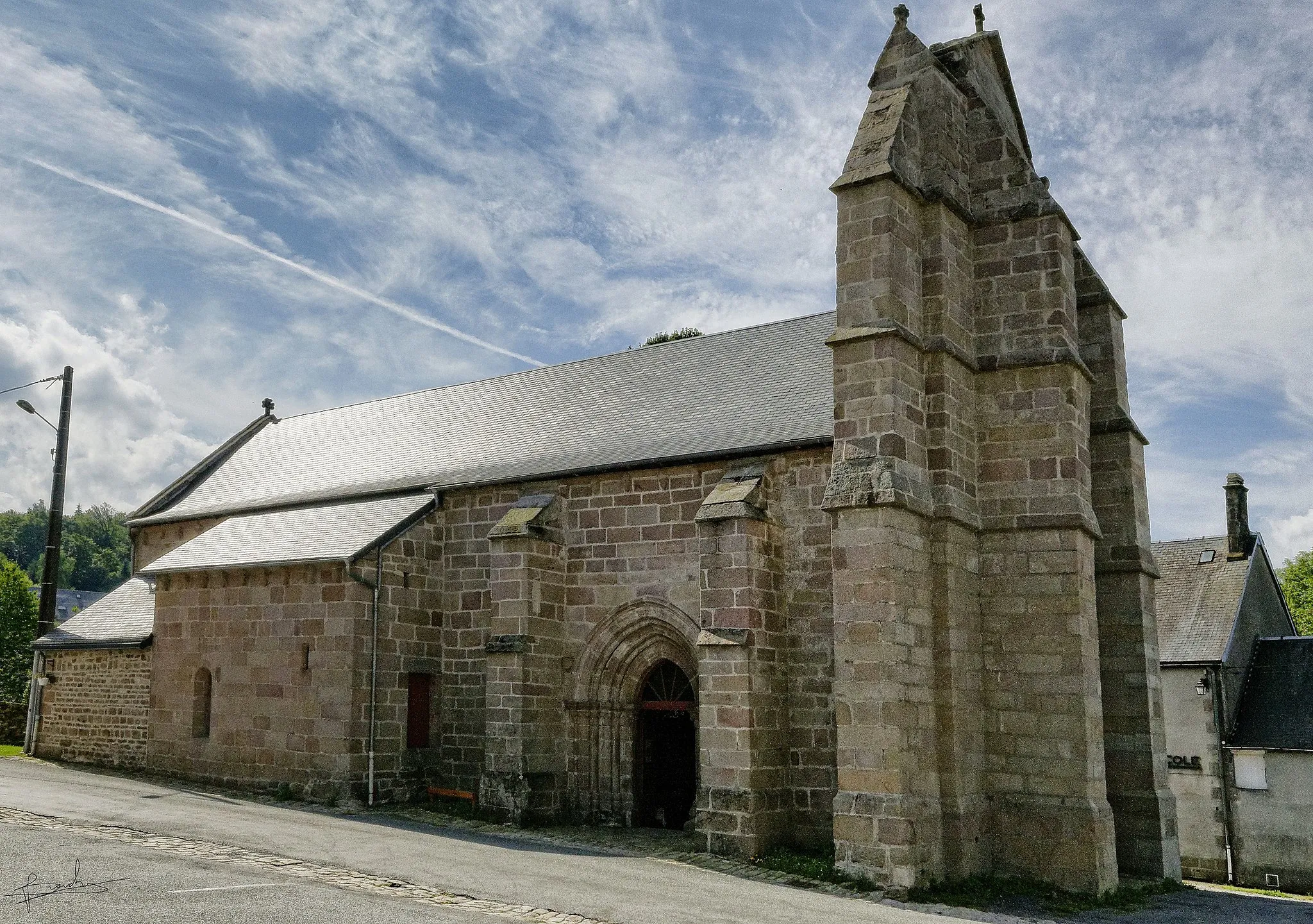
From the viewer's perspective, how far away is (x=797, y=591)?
1471 cm

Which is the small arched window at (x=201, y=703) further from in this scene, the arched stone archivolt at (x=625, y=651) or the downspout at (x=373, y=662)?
the arched stone archivolt at (x=625, y=651)

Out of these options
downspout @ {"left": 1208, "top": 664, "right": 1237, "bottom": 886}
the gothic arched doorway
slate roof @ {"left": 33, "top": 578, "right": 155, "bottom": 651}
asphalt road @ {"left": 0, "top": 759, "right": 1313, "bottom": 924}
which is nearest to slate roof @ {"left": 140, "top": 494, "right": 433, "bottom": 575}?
slate roof @ {"left": 33, "top": 578, "right": 155, "bottom": 651}

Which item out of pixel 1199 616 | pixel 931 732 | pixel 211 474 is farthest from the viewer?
pixel 1199 616

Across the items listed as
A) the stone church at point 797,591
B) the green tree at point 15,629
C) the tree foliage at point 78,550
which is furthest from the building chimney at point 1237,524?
the tree foliage at point 78,550

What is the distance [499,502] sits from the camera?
1805 cm

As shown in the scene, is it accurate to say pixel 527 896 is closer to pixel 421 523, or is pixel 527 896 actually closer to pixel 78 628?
pixel 421 523

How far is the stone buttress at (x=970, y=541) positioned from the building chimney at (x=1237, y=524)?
1546 centimetres

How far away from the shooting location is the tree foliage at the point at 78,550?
101062 millimetres

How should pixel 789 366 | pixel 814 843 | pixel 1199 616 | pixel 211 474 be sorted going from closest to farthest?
pixel 814 843 → pixel 789 366 → pixel 211 474 → pixel 1199 616

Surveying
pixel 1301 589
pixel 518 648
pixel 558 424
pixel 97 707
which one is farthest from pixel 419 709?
pixel 1301 589

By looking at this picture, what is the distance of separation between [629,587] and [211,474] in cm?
1343

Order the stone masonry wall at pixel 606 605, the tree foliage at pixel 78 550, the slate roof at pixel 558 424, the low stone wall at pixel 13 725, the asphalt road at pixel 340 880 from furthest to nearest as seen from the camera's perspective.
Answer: the tree foliage at pixel 78 550, the low stone wall at pixel 13 725, the slate roof at pixel 558 424, the stone masonry wall at pixel 606 605, the asphalt road at pixel 340 880

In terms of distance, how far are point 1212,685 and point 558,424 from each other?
16.6m

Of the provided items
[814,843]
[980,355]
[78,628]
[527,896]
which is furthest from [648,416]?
[78,628]
